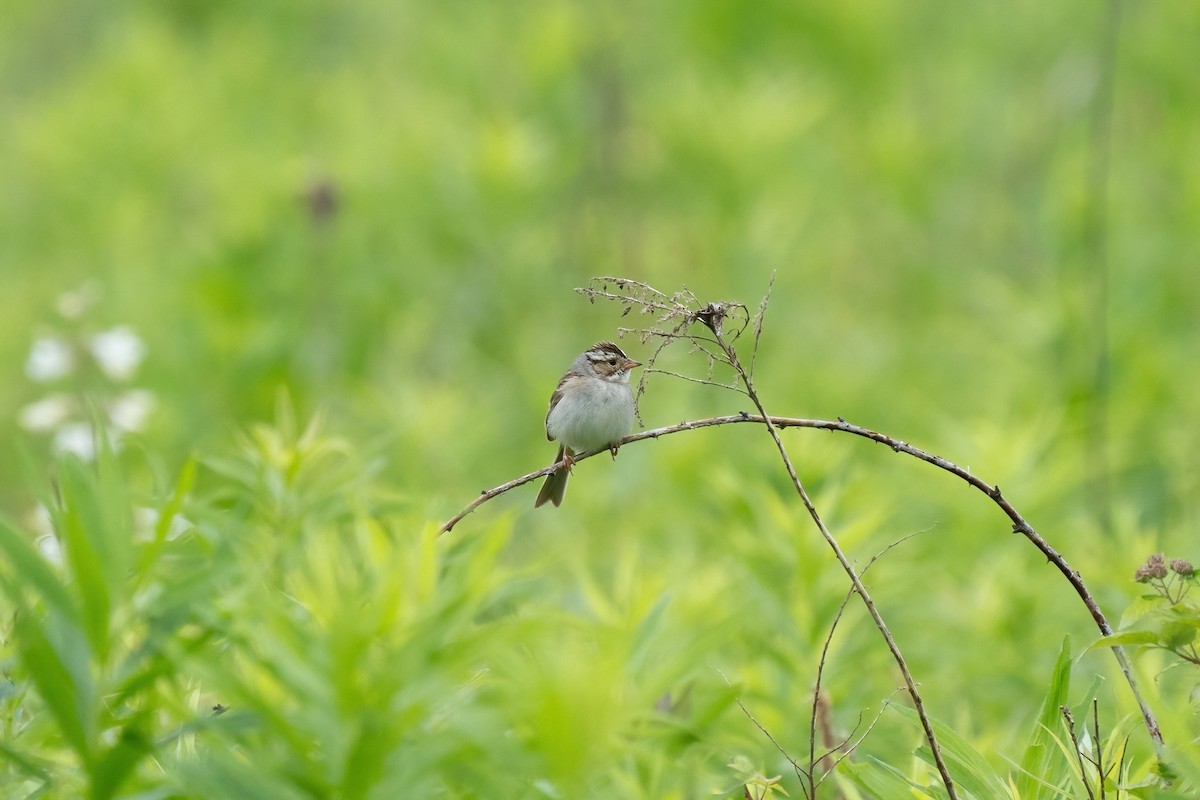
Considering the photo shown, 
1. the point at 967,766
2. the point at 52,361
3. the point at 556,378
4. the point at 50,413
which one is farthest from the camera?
the point at 556,378

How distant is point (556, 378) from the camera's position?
682 centimetres

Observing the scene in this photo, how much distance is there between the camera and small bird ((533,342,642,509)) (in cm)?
350

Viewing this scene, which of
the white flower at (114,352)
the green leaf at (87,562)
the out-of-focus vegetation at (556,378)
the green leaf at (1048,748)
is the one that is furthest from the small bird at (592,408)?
the green leaf at (87,562)

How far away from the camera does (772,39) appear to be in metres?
9.77

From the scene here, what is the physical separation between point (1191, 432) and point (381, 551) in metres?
4.59

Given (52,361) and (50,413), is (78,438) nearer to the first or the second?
(50,413)

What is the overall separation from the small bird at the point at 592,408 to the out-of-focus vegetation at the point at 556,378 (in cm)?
32

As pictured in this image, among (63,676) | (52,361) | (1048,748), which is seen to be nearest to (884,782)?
(1048,748)

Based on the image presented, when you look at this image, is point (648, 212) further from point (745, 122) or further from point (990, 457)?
point (990, 457)

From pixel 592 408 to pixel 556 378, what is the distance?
3309mm

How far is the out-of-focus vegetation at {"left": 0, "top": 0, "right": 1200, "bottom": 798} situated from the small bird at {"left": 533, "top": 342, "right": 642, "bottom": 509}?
321mm

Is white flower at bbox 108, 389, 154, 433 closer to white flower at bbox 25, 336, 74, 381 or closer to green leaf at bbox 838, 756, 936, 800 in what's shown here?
white flower at bbox 25, 336, 74, 381

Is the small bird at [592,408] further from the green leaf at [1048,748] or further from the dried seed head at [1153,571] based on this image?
the dried seed head at [1153,571]

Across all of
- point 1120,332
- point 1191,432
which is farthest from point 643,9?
point 1191,432
